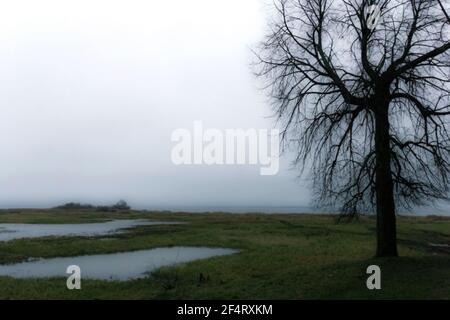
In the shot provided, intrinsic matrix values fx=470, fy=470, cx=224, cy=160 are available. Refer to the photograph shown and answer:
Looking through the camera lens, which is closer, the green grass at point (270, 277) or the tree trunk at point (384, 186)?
the green grass at point (270, 277)

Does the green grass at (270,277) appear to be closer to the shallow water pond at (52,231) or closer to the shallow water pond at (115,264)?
the shallow water pond at (115,264)

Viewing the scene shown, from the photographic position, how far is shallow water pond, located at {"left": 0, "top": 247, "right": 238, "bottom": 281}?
22750 mm

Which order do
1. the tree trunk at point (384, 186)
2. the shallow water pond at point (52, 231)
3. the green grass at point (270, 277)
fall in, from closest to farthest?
the green grass at point (270, 277) → the tree trunk at point (384, 186) → the shallow water pond at point (52, 231)

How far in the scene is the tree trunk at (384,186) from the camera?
18969mm

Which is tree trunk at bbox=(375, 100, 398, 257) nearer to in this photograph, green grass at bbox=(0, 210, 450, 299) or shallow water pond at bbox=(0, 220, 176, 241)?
green grass at bbox=(0, 210, 450, 299)

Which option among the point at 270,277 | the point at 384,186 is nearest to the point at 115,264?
the point at 270,277

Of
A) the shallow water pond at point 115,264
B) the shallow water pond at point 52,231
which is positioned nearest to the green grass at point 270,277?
the shallow water pond at point 115,264

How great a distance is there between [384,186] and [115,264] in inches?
603

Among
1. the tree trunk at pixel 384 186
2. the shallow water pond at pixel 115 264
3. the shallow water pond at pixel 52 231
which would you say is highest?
the tree trunk at pixel 384 186

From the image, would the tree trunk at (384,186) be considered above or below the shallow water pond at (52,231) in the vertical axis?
above

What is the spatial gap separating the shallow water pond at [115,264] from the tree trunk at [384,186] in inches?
436

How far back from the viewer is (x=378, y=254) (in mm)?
19812

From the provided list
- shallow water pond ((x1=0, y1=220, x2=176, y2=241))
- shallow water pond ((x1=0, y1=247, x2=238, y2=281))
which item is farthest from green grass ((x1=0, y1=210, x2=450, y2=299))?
shallow water pond ((x1=0, y1=220, x2=176, y2=241))

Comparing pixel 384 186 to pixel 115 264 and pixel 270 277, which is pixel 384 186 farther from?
pixel 115 264
